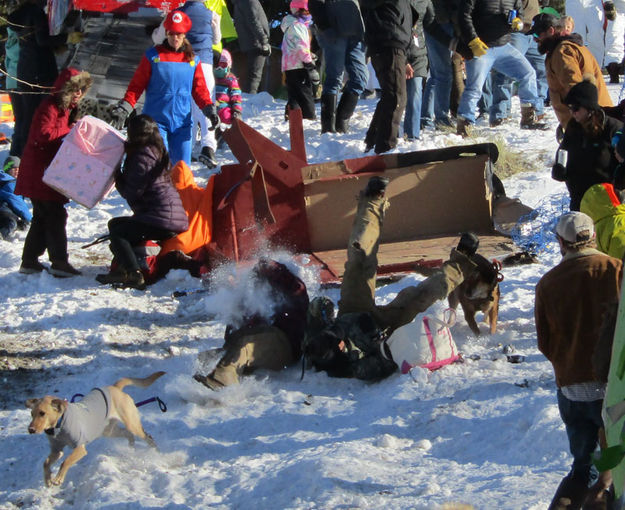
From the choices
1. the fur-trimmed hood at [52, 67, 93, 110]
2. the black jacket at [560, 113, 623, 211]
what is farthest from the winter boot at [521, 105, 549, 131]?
the fur-trimmed hood at [52, 67, 93, 110]

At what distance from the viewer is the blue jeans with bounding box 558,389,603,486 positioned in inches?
153

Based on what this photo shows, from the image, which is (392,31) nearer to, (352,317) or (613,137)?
(613,137)

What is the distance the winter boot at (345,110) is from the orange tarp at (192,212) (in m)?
3.03

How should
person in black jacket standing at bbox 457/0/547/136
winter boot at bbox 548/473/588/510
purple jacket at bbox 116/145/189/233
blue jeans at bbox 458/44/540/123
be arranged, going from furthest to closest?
blue jeans at bbox 458/44/540/123
person in black jacket standing at bbox 457/0/547/136
purple jacket at bbox 116/145/189/233
winter boot at bbox 548/473/588/510

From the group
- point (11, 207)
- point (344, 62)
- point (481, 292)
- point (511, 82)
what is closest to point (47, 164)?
point (11, 207)

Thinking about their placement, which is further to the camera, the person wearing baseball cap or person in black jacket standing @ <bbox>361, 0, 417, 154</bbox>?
person in black jacket standing @ <bbox>361, 0, 417, 154</bbox>

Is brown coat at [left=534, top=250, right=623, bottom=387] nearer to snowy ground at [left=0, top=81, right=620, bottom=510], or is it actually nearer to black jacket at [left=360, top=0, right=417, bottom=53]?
snowy ground at [left=0, top=81, right=620, bottom=510]

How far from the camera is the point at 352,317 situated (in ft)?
19.3

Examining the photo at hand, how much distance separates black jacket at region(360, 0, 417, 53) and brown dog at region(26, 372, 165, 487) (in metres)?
5.40

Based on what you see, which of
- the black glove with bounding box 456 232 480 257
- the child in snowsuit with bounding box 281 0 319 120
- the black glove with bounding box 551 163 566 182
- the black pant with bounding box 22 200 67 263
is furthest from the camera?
the child in snowsuit with bounding box 281 0 319 120

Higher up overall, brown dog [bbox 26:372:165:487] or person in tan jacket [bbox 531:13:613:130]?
person in tan jacket [bbox 531:13:613:130]

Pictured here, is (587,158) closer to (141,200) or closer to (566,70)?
(566,70)

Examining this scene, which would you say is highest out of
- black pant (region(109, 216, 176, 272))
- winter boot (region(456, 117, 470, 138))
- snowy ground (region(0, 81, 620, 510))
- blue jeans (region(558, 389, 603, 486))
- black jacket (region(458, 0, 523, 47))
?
black jacket (region(458, 0, 523, 47))

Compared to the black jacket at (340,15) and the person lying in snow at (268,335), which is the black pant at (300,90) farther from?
the person lying in snow at (268,335)
